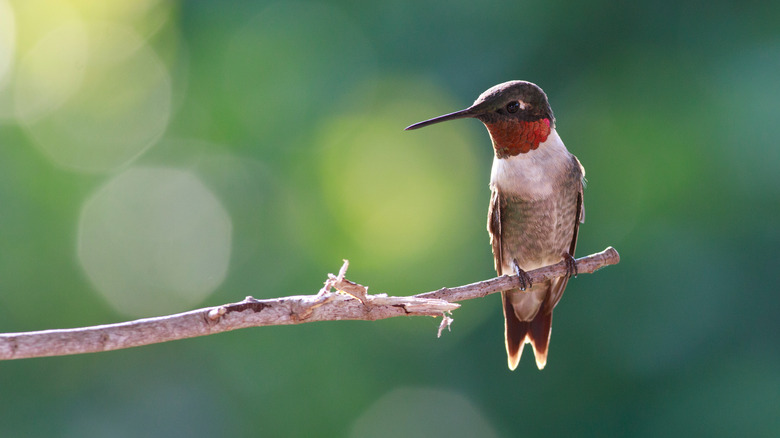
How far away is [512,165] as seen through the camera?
287 centimetres

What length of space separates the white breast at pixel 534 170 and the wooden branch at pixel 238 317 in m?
0.90

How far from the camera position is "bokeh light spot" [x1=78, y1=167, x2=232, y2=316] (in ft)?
28.9

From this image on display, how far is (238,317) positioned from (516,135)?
1.45m

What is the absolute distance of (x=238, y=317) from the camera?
5.04 ft

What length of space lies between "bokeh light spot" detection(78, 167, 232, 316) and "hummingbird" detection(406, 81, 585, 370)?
627 cm

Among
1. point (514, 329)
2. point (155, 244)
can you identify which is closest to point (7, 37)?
point (155, 244)

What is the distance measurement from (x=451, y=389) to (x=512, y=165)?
A: 667cm

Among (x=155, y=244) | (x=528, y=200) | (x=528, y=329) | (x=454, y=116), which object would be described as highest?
(x=155, y=244)

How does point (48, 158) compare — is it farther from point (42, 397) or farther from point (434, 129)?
point (434, 129)

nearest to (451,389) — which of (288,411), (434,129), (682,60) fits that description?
(288,411)

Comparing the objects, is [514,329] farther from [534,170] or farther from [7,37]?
[7,37]

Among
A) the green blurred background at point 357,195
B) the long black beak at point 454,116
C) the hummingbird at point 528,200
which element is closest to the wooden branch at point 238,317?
the long black beak at point 454,116

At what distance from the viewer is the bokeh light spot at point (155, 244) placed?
881 centimetres

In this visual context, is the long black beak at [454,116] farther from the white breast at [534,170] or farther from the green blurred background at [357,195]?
the green blurred background at [357,195]
